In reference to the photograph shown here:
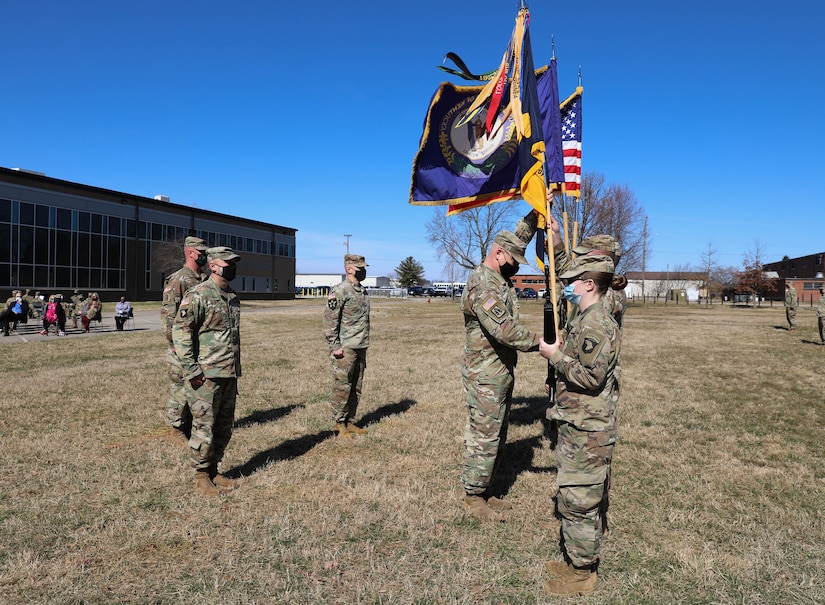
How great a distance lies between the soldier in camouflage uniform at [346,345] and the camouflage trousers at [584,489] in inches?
152

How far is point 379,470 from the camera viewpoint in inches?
227

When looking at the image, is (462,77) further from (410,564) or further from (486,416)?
(410,564)

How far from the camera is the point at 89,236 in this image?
1740 inches

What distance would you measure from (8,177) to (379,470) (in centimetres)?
4600

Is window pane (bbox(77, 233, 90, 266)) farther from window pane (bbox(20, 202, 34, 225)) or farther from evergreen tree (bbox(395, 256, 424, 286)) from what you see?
evergreen tree (bbox(395, 256, 424, 286))

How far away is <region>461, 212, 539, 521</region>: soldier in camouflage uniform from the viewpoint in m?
4.51

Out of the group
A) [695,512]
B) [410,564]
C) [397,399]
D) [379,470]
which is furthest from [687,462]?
[397,399]

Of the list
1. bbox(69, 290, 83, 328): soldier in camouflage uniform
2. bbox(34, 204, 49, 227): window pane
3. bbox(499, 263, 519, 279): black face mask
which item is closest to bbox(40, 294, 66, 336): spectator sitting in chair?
bbox(69, 290, 83, 328): soldier in camouflage uniform

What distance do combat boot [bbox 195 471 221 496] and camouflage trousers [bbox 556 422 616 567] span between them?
3.30 m

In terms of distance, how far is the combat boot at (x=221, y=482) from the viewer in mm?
5121

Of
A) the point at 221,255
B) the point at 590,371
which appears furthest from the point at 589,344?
the point at 221,255

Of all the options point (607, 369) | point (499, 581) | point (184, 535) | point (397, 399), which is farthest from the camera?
point (397, 399)

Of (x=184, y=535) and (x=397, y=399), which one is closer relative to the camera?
(x=184, y=535)

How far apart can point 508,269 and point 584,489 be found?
1984 mm
